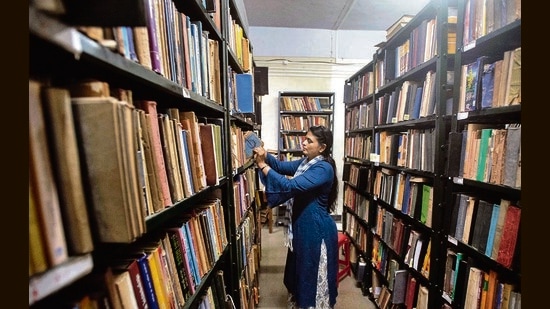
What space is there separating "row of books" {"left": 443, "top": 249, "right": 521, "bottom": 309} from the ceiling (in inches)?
128

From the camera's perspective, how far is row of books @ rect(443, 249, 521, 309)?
1.14 meters

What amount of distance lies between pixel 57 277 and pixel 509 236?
1.48 m

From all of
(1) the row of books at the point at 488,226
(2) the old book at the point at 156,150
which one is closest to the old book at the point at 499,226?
(1) the row of books at the point at 488,226

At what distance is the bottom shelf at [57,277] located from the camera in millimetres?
343

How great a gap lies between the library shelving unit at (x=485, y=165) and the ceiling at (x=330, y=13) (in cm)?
246

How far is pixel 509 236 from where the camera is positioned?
43.4 inches

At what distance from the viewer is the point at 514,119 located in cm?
128

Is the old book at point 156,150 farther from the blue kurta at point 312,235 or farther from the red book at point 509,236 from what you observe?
the red book at point 509,236

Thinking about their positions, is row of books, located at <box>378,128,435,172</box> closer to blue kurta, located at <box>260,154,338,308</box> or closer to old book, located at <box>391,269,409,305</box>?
blue kurta, located at <box>260,154,338,308</box>

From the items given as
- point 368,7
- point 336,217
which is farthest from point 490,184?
point 336,217

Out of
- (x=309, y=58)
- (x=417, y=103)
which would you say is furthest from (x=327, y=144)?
(x=309, y=58)

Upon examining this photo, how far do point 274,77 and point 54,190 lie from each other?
4418 millimetres

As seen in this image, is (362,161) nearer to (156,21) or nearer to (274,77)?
(274,77)
